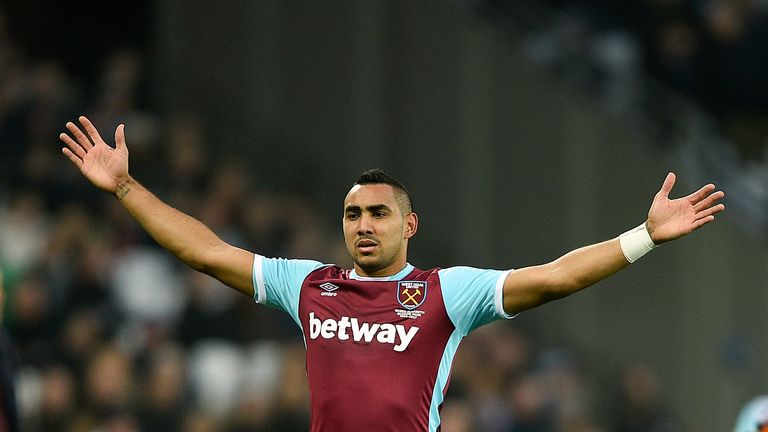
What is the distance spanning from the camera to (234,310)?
42.3ft

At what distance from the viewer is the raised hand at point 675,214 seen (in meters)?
5.97

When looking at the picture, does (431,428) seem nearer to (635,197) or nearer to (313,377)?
(313,377)

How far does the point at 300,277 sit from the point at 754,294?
10.4 meters

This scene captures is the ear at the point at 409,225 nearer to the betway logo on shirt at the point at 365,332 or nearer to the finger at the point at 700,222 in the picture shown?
the betway logo on shirt at the point at 365,332

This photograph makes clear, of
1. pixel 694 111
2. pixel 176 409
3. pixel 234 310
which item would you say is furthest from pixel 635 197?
pixel 176 409

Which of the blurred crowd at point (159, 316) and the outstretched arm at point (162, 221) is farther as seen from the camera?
the blurred crowd at point (159, 316)

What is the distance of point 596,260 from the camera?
233 inches

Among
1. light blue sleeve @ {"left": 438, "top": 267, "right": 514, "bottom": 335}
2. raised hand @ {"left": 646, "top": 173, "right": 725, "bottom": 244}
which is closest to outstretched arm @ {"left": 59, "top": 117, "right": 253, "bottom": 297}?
light blue sleeve @ {"left": 438, "top": 267, "right": 514, "bottom": 335}

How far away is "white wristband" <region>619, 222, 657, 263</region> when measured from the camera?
5.90m

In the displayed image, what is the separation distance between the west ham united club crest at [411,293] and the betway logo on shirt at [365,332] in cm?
11

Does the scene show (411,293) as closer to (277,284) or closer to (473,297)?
(473,297)

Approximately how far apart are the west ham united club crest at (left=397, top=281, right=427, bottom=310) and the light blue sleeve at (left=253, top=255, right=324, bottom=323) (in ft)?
1.56

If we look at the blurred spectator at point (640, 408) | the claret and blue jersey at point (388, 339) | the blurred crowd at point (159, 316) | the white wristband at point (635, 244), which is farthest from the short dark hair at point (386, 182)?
the blurred spectator at point (640, 408)

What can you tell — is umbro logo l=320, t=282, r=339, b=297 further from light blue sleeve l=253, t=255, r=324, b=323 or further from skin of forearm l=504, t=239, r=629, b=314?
skin of forearm l=504, t=239, r=629, b=314
